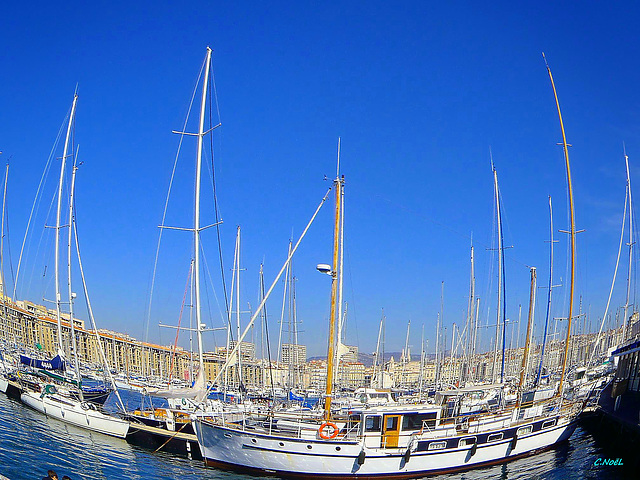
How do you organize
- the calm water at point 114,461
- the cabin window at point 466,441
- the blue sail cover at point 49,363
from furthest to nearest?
the blue sail cover at point 49,363, the cabin window at point 466,441, the calm water at point 114,461

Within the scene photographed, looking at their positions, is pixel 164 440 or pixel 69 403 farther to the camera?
pixel 69 403

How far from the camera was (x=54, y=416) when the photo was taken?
3025 centimetres

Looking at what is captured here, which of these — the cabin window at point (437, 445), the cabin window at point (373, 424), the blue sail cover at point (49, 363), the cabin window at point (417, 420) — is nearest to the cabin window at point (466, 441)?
the cabin window at point (437, 445)

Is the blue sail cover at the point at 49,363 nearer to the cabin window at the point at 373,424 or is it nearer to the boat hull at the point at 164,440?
the boat hull at the point at 164,440

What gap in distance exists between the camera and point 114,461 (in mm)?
22453

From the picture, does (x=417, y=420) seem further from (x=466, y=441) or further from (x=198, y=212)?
(x=198, y=212)

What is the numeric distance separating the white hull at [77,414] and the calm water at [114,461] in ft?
1.74

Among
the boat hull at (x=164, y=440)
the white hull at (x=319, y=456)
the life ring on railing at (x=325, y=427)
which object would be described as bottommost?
the boat hull at (x=164, y=440)

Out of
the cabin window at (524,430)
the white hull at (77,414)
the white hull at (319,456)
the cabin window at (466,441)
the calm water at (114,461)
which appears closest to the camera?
the white hull at (319,456)

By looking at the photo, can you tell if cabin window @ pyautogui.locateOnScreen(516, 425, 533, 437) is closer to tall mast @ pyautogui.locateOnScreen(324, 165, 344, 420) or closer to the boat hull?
tall mast @ pyautogui.locateOnScreen(324, 165, 344, 420)

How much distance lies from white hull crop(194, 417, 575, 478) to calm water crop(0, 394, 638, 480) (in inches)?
24.9

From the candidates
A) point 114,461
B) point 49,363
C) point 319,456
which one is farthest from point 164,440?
point 49,363

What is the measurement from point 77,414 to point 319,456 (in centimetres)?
1668

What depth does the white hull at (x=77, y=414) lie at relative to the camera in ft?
90.5
